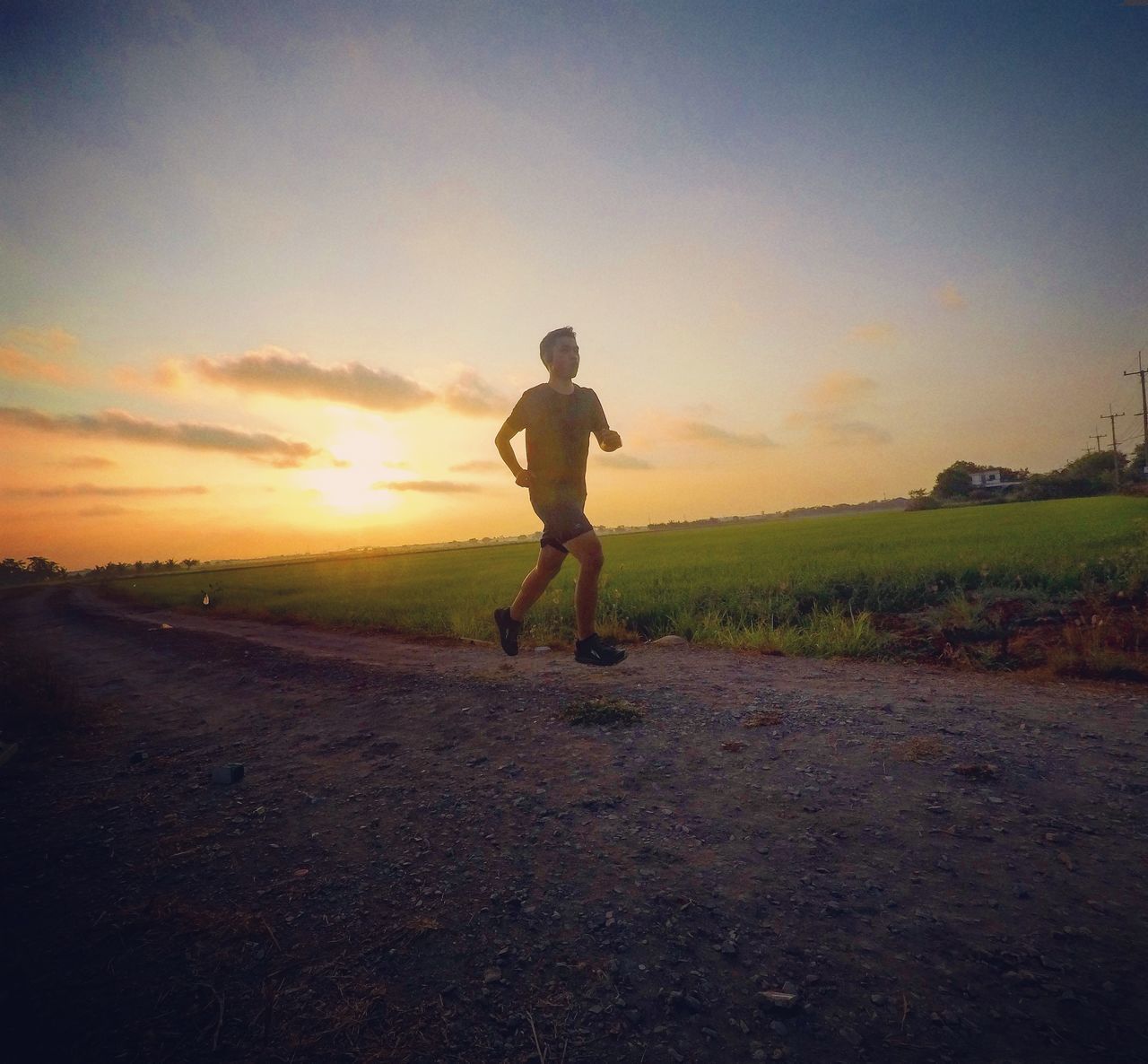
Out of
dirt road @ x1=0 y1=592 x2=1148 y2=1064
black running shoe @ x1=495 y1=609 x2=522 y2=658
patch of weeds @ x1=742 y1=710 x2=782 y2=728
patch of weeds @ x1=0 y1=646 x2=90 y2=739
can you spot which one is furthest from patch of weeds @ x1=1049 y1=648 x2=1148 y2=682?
patch of weeds @ x1=0 y1=646 x2=90 y2=739

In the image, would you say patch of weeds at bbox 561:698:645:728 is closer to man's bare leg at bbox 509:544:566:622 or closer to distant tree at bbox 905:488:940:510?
man's bare leg at bbox 509:544:566:622

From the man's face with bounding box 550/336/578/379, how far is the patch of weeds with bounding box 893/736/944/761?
3676 mm

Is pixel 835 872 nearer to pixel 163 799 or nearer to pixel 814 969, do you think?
pixel 814 969

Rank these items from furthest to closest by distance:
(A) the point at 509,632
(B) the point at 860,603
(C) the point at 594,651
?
(B) the point at 860,603
(A) the point at 509,632
(C) the point at 594,651

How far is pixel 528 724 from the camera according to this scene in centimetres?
363

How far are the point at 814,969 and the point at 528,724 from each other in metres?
2.32

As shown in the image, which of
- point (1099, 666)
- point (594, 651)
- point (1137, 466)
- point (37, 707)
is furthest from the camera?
point (1137, 466)

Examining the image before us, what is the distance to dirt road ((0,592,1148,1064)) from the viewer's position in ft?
4.50

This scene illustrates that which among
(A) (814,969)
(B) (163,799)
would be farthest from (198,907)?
(A) (814,969)

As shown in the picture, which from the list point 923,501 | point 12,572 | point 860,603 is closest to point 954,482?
point 923,501

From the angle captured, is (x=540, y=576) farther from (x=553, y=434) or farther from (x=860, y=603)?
(x=860, y=603)

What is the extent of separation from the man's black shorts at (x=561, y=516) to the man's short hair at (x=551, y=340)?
1.18 metres

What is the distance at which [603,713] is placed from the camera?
3646 mm

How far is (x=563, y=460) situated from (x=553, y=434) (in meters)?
0.24
